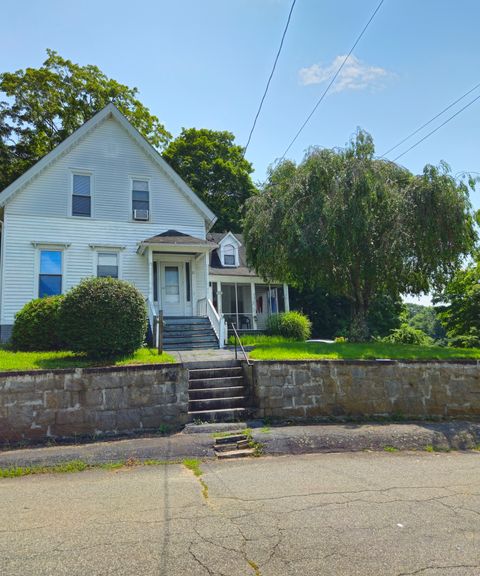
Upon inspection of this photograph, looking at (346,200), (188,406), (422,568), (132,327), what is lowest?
(422,568)

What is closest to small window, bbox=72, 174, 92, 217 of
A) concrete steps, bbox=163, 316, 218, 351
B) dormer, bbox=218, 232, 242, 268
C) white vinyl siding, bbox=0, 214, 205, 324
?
white vinyl siding, bbox=0, 214, 205, 324

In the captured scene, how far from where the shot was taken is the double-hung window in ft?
56.0

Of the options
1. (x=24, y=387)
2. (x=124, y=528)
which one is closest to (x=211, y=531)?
(x=124, y=528)

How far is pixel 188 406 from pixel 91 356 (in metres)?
3.02

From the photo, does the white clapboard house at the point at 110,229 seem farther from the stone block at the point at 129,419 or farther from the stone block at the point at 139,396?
the stone block at the point at 129,419

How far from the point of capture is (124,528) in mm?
3922

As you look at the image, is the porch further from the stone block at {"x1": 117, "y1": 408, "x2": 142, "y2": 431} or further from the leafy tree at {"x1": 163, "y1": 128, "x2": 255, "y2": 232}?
the leafy tree at {"x1": 163, "y1": 128, "x2": 255, "y2": 232}

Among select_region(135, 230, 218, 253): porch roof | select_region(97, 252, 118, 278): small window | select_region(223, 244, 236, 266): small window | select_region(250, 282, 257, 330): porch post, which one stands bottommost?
select_region(250, 282, 257, 330): porch post

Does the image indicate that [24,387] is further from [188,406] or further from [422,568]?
[422,568]

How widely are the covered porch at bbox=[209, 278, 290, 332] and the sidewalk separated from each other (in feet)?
43.8

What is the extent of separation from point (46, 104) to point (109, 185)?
15338mm

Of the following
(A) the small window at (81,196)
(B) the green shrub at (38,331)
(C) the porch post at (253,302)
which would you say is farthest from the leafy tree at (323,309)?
(B) the green shrub at (38,331)

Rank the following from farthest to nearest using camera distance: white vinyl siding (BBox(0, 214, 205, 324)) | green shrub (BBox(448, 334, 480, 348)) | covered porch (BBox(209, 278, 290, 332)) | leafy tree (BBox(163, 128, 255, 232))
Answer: leafy tree (BBox(163, 128, 255, 232)) → covered porch (BBox(209, 278, 290, 332)) → green shrub (BBox(448, 334, 480, 348)) → white vinyl siding (BBox(0, 214, 205, 324))

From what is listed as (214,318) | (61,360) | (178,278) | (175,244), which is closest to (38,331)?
(61,360)
